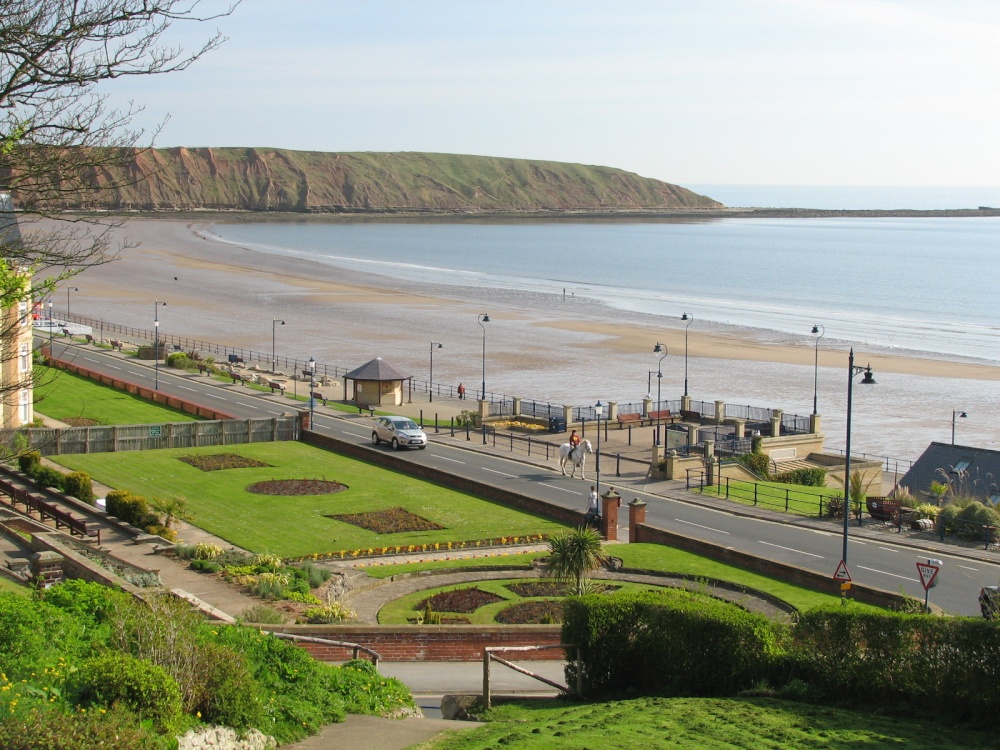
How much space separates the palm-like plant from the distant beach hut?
3214cm

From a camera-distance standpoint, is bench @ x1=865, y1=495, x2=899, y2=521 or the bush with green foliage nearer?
the bush with green foliage

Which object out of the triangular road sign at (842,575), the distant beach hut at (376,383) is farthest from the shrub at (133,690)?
the distant beach hut at (376,383)

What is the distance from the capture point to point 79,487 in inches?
1185

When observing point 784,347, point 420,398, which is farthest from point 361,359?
point 784,347

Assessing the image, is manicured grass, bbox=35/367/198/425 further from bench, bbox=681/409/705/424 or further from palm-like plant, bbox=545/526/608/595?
palm-like plant, bbox=545/526/608/595

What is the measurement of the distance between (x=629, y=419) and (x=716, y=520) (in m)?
19.1

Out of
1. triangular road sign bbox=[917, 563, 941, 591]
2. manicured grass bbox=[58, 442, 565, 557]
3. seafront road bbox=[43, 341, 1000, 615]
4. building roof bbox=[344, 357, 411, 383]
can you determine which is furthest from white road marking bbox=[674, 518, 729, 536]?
building roof bbox=[344, 357, 411, 383]

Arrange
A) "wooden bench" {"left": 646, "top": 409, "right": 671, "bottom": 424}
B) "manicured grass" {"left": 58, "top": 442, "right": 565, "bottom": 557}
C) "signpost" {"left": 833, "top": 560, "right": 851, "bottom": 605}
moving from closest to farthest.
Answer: "signpost" {"left": 833, "top": 560, "right": 851, "bottom": 605}, "manicured grass" {"left": 58, "top": 442, "right": 565, "bottom": 557}, "wooden bench" {"left": 646, "top": 409, "right": 671, "bottom": 424}

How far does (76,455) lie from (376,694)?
2639cm

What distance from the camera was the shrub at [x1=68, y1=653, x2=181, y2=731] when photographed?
33.2 ft

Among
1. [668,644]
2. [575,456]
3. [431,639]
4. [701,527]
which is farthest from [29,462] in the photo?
[668,644]

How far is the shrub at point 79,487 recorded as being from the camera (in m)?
30.0

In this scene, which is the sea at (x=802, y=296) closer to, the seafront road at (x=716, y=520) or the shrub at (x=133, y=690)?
the seafront road at (x=716, y=520)

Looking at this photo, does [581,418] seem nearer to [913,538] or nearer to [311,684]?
[913,538]
